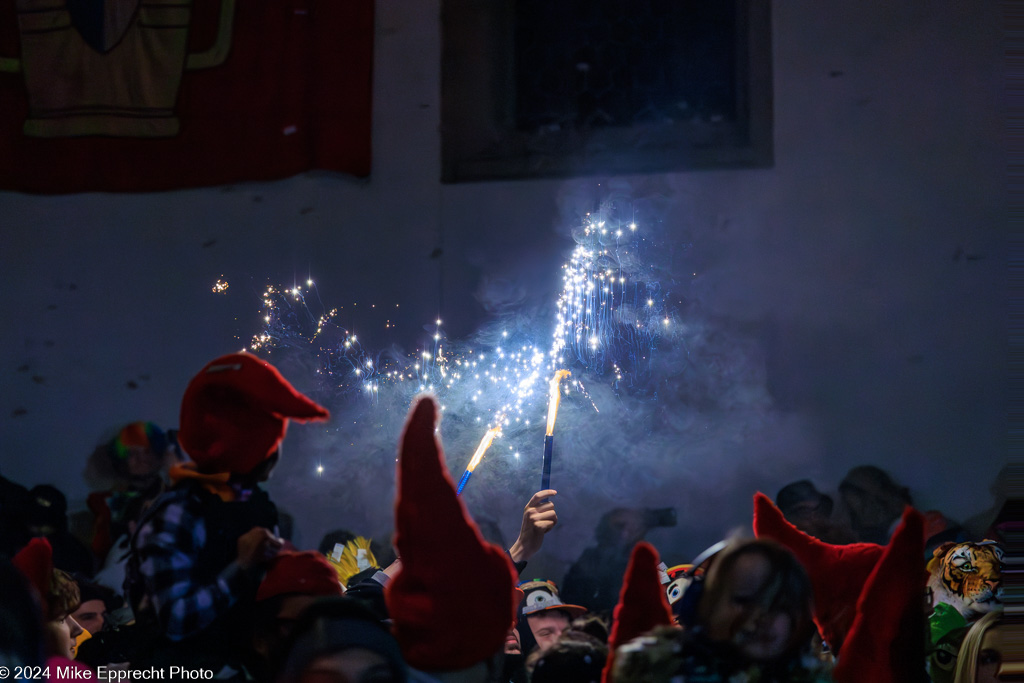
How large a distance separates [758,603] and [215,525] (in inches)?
50.1

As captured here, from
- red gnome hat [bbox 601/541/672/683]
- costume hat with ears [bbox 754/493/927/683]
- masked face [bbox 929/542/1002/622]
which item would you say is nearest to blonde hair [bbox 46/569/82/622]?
red gnome hat [bbox 601/541/672/683]

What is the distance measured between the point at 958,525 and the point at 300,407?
3.26 m

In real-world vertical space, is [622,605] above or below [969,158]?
below

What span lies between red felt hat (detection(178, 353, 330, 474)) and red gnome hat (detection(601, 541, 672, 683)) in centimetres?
89

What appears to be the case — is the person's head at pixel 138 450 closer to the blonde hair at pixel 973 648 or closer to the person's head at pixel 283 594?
the person's head at pixel 283 594

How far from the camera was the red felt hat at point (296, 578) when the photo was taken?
1929mm

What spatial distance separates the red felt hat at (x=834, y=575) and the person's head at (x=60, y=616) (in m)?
2.03

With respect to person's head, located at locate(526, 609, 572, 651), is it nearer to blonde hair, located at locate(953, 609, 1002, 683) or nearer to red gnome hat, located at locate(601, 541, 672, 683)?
red gnome hat, located at locate(601, 541, 672, 683)

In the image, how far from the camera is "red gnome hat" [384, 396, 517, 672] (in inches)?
70.6

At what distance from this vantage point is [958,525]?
12.5 ft

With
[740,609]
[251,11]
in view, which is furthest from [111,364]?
[740,609]

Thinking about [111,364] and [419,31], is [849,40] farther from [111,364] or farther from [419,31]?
[111,364]

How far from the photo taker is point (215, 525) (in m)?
1.93

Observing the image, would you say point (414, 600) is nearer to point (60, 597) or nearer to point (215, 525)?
point (215, 525)
